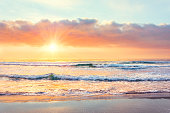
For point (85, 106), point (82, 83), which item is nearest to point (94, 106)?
point (85, 106)

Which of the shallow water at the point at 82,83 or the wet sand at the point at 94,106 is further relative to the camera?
the shallow water at the point at 82,83

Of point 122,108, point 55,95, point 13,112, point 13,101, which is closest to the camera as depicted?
point 13,112

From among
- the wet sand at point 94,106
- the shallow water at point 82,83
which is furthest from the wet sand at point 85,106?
the shallow water at point 82,83

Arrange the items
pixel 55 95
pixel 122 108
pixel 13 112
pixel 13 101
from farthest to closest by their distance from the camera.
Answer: pixel 55 95, pixel 13 101, pixel 122 108, pixel 13 112

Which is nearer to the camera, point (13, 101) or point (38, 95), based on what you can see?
point (13, 101)

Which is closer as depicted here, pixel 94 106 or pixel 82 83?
pixel 94 106

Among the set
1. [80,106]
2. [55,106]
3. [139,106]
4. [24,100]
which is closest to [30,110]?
[55,106]

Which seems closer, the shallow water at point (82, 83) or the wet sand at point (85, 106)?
the wet sand at point (85, 106)

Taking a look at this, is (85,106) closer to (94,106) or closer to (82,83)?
(94,106)

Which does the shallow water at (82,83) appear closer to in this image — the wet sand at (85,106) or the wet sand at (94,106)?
the wet sand at (85,106)

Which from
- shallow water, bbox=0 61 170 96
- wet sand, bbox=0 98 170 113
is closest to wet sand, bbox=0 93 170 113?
wet sand, bbox=0 98 170 113

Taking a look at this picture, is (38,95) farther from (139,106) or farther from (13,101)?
(139,106)

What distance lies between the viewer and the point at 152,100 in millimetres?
A: 6605

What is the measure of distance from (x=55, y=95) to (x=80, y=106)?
7.34 feet
